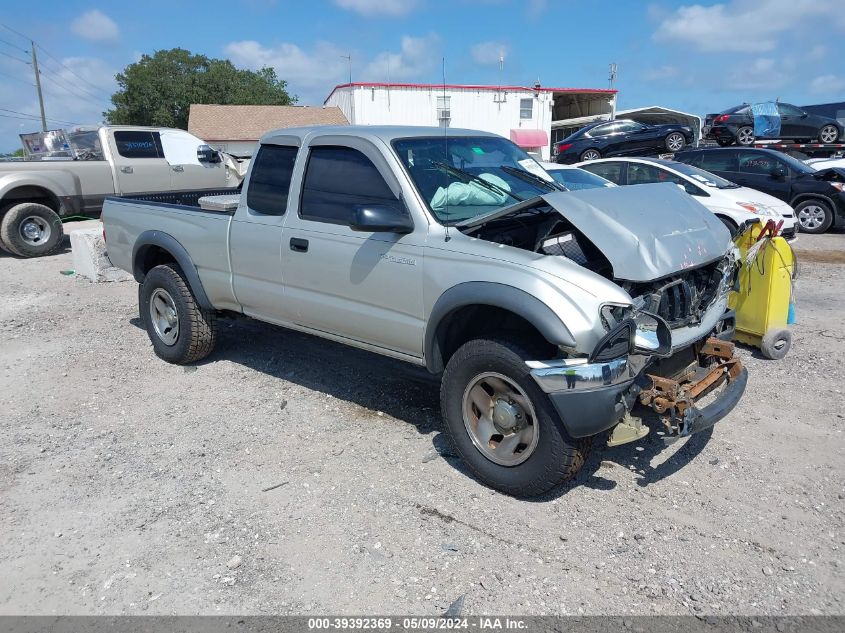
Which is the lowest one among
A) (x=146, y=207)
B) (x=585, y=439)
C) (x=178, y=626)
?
(x=178, y=626)

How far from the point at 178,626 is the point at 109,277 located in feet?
26.2

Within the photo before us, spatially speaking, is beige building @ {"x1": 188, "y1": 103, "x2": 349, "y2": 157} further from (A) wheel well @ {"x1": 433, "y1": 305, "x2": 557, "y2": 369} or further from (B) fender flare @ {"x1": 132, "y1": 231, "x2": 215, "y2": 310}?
(A) wheel well @ {"x1": 433, "y1": 305, "x2": 557, "y2": 369}

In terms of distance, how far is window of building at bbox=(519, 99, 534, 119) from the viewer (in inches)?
1497

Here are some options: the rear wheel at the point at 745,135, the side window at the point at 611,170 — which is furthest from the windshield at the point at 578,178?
the rear wheel at the point at 745,135

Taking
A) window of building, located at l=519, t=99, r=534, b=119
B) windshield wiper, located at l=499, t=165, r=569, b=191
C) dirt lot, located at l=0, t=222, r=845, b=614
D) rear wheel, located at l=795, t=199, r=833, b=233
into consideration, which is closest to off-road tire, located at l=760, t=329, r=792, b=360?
dirt lot, located at l=0, t=222, r=845, b=614

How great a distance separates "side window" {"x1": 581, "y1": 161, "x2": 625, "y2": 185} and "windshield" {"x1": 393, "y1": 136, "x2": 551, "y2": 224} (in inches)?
306

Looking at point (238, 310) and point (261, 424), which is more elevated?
point (238, 310)

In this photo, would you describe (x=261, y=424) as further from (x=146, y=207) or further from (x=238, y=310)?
(x=146, y=207)

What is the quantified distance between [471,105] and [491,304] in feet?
117

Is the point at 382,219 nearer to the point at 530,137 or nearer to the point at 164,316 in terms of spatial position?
the point at 164,316

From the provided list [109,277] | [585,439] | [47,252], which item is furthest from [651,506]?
[47,252]

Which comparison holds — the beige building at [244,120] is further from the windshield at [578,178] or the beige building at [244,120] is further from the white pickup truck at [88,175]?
the windshield at [578,178]

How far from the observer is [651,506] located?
12.2 feet

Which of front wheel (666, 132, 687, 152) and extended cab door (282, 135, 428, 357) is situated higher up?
front wheel (666, 132, 687, 152)
